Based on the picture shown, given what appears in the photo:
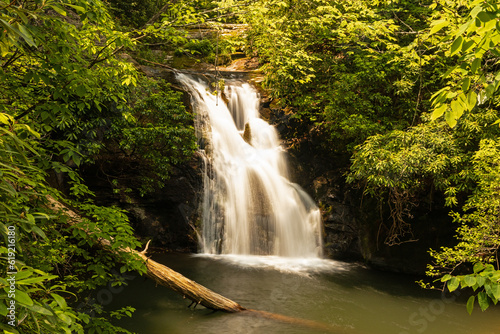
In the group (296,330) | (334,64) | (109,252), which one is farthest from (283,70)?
(109,252)

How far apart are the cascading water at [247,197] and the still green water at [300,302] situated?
1.02 m

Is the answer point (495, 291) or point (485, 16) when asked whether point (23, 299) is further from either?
point (485, 16)

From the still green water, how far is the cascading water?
3.34 feet

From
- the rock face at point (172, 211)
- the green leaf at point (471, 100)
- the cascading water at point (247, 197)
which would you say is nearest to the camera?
the green leaf at point (471, 100)

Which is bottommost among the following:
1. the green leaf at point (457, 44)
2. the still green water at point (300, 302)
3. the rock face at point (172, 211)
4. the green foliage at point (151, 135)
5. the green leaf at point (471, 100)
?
the still green water at point (300, 302)

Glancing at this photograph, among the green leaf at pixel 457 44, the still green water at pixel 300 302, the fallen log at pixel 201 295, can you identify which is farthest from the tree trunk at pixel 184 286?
the green leaf at pixel 457 44

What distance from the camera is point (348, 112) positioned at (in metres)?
10.7

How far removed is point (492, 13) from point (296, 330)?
20.4 feet

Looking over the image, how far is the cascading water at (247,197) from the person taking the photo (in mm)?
11383

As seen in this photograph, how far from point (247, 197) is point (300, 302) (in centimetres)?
477

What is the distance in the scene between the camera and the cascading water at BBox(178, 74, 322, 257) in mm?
11383

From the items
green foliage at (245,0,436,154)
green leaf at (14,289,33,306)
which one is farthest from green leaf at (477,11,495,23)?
green foliage at (245,0,436,154)

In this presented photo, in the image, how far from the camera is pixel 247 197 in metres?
11.9

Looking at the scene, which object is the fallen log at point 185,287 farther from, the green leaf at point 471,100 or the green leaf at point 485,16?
the green leaf at point 485,16
